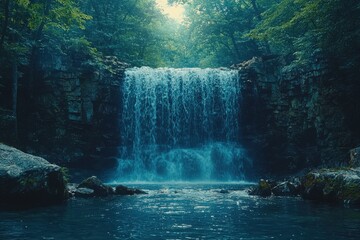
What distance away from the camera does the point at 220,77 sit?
2825 centimetres

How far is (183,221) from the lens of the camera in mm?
8711

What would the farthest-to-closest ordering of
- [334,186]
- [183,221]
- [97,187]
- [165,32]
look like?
1. [165,32]
2. [97,187]
3. [334,186]
4. [183,221]

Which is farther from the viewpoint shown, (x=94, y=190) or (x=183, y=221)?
(x=94, y=190)

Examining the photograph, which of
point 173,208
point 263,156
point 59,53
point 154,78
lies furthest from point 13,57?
point 263,156

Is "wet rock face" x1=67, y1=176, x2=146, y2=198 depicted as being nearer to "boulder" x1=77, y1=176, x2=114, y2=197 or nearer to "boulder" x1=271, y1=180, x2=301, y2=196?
"boulder" x1=77, y1=176, x2=114, y2=197

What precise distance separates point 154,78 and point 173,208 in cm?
1829

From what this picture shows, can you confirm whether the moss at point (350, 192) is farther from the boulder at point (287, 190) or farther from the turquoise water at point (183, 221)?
the boulder at point (287, 190)

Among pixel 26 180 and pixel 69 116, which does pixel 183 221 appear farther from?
pixel 69 116

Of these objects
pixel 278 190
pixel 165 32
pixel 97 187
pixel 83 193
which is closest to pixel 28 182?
pixel 83 193

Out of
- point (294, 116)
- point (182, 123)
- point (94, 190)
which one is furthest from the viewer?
point (182, 123)

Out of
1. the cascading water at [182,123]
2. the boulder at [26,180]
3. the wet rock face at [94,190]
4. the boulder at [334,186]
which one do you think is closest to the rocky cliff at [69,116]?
the cascading water at [182,123]

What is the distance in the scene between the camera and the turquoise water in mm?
7172

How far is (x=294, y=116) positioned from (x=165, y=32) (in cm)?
1913

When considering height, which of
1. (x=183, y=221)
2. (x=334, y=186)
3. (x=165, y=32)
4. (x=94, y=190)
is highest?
(x=165, y=32)
